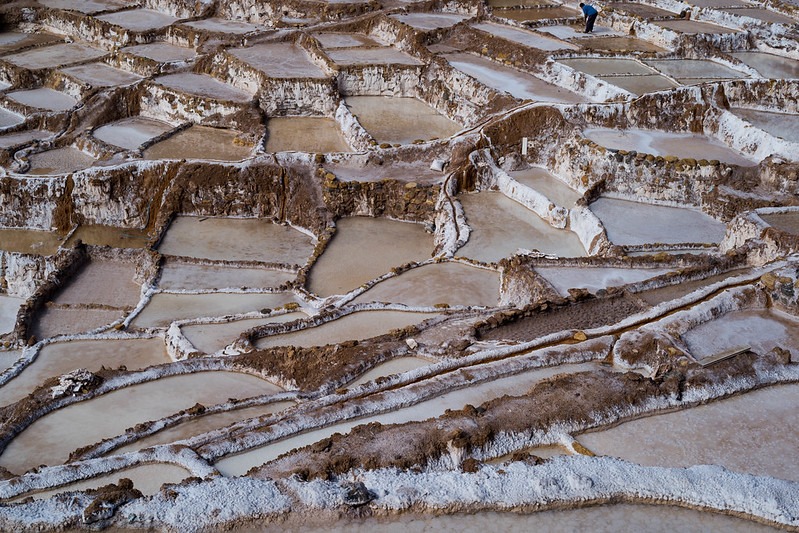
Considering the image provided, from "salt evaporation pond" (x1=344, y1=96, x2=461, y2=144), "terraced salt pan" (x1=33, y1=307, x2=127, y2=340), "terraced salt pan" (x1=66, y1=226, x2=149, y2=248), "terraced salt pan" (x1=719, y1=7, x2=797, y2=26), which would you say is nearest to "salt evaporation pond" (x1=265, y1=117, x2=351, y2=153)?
"salt evaporation pond" (x1=344, y1=96, x2=461, y2=144)

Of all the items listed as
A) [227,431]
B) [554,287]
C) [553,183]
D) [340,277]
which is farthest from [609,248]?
[227,431]

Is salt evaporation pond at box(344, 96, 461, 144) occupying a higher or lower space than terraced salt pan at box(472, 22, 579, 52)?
lower

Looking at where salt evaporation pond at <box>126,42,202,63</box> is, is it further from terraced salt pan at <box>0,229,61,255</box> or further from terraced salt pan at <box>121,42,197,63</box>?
terraced salt pan at <box>0,229,61,255</box>

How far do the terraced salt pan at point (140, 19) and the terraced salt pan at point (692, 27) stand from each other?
607 inches

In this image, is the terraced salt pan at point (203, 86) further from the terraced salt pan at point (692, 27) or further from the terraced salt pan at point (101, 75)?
the terraced salt pan at point (692, 27)

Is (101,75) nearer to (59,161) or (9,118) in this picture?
(9,118)

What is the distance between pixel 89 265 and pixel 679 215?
11.7m

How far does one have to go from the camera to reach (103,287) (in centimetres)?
1606

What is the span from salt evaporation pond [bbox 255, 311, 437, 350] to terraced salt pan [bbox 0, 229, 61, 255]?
8.48 metres

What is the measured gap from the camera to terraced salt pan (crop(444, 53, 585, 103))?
1955cm

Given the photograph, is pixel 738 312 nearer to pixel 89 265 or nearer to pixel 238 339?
pixel 238 339

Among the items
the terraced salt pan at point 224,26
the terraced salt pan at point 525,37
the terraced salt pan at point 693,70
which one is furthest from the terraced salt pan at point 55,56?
the terraced salt pan at point 693,70

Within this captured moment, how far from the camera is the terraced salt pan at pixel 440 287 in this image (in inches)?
520

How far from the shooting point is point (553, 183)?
1761cm
